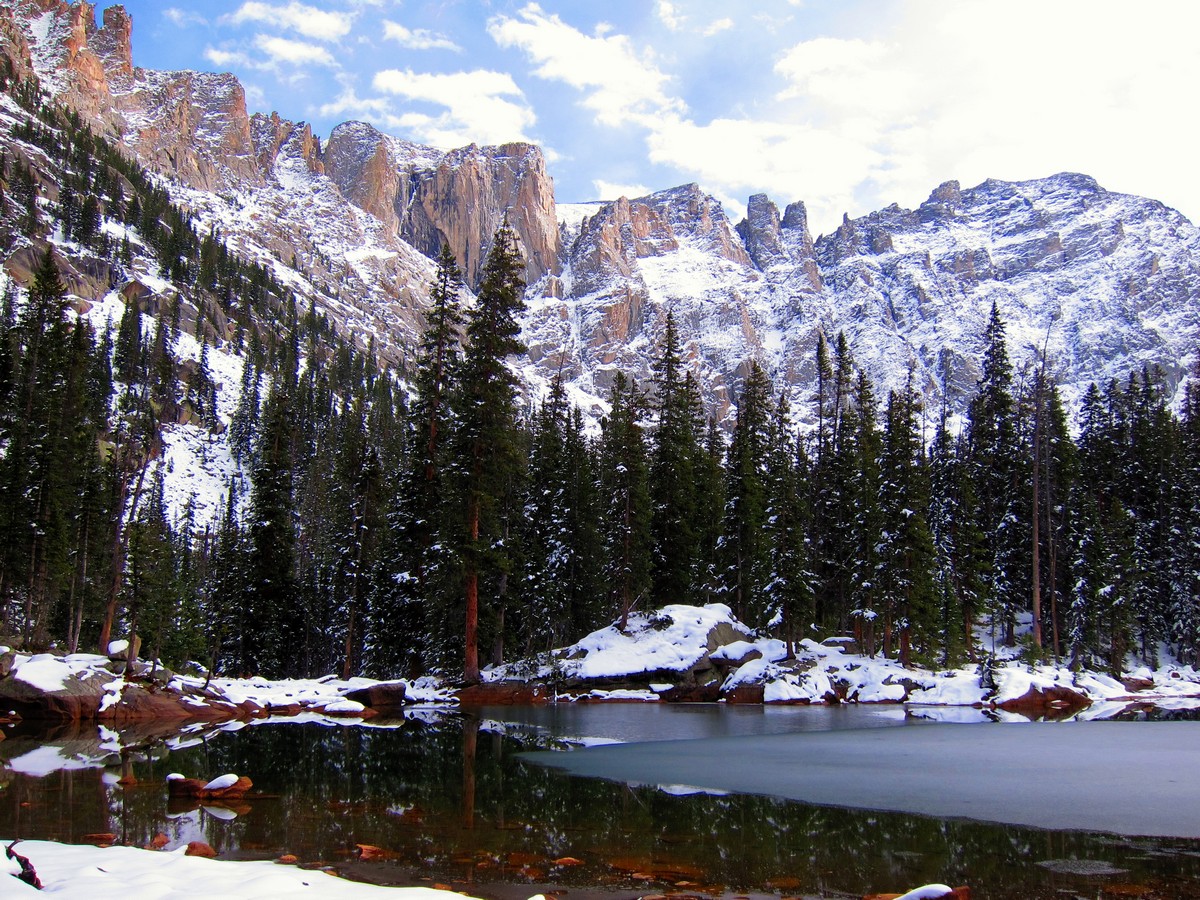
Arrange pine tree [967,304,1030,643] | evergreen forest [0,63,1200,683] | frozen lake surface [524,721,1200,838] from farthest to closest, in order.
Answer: pine tree [967,304,1030,643] → evergreen forest [0,63,1200,683] → frozen lake surface [524,721,1200,838]

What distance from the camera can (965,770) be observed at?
13102 mm

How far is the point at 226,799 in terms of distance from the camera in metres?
11.1

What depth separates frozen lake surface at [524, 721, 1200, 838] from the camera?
388 inches

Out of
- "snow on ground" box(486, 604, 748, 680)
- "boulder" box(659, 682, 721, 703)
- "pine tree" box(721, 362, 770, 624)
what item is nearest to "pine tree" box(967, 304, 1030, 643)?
"pine tree" box(721, 362, 770, 624)

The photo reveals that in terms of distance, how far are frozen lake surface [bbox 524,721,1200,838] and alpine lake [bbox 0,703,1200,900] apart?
0.49m

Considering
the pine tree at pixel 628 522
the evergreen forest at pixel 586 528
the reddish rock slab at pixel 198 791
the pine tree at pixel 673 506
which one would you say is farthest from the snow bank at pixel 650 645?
the reddish rock slab at pixel 198 791

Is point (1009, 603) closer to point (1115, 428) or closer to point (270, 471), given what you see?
point (1115, 428)

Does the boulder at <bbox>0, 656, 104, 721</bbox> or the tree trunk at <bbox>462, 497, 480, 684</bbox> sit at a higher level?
the tree trunk at <bbox>462, 497, 480, 684</bbox>

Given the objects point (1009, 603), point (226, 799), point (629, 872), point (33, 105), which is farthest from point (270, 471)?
point (33, 105)

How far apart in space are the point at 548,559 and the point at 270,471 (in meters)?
15.8

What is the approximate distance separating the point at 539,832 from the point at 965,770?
8.06m

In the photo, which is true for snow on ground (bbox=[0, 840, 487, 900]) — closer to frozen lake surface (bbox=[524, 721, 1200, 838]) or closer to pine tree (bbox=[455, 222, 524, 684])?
frozen lake surface (bbox=[524, 721, 1200, 838])

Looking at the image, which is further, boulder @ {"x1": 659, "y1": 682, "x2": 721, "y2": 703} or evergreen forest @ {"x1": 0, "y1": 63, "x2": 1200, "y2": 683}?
boulder @ {"x1": 659, "y1": 682, "x2": 721, "y2": 703}

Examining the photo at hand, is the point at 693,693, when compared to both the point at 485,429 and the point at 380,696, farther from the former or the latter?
the point at 485,429
